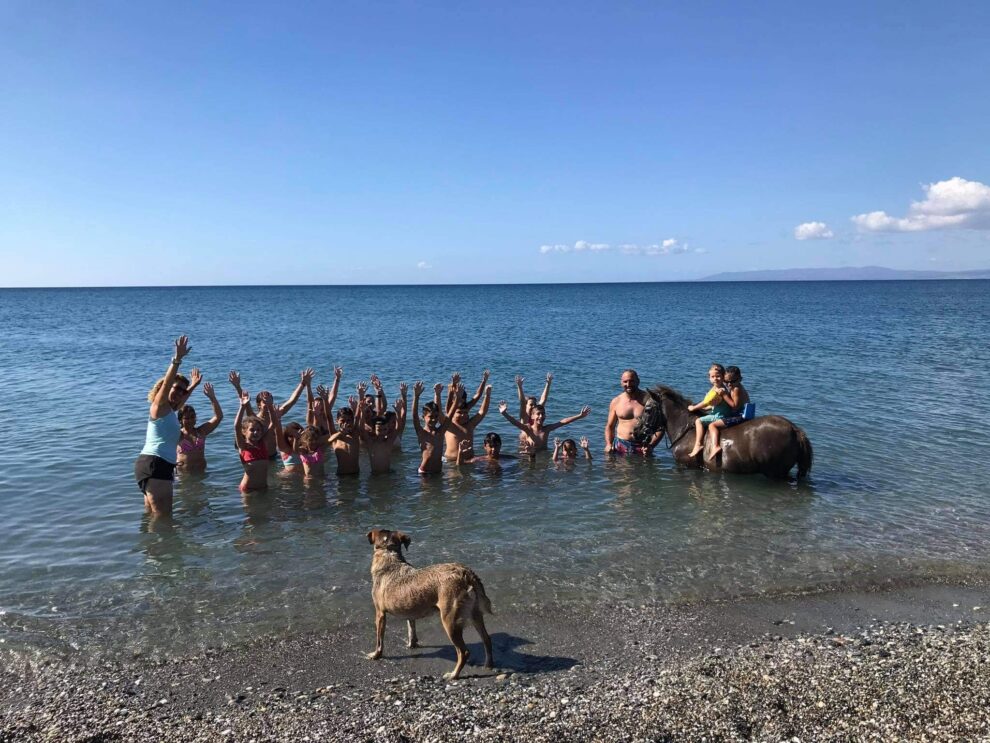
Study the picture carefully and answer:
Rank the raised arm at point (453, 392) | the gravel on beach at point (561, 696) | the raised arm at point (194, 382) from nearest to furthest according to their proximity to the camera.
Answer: the gravel on beach at point (561, 696) < the raised arm at point (194, 382) < the raised arm at point (453, 392)

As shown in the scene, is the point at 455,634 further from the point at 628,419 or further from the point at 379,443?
the point at 628,419

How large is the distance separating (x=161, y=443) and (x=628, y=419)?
8.25 m

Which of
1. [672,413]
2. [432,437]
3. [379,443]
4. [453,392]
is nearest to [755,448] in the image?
[672,413]

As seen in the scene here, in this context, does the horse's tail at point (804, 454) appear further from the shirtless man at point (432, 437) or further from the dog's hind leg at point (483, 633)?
the dog's hind leg at point (483, 633)

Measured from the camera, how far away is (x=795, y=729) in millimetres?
4820

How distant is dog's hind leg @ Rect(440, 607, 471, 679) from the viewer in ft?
18.1

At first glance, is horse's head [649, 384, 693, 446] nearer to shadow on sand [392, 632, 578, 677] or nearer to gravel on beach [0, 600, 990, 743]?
gravel on beach [0, 600, 990, 743]

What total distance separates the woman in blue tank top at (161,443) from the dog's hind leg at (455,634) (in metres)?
4.98

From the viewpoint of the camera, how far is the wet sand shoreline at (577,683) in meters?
4.92

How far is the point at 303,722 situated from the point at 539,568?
3.60m

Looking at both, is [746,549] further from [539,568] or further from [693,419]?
[693,419]

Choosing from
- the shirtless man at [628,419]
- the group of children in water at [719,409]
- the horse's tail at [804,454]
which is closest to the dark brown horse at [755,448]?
the horse's tail at [804,454]

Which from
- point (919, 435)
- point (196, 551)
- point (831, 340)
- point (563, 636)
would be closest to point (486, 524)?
point (563, 636)

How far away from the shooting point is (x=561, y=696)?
536cm
